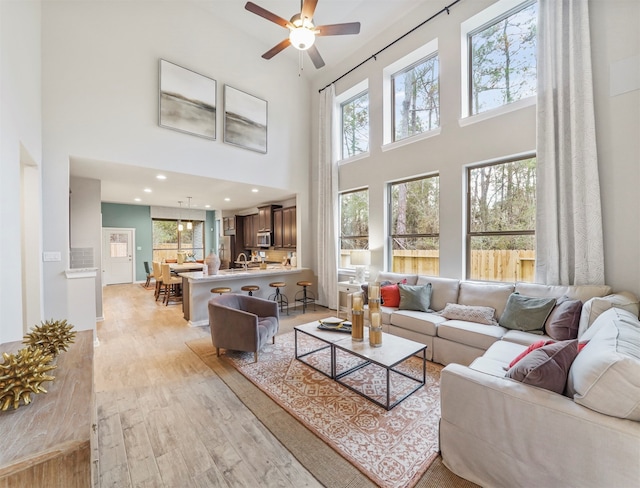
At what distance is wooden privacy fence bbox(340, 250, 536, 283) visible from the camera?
3488 mm

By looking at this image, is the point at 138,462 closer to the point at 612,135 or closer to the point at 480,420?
the point at 480,420

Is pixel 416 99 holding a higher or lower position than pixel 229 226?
higher

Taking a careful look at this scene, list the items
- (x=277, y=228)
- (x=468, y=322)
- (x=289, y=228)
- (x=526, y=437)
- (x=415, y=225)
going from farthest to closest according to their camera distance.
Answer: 1. (x=277, y=228)
2. (x=289, y=228)
3. (x=415, y=225)
4. (x=468, y=322)
5. (x=526, y=437)

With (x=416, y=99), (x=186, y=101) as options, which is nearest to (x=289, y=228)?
(x=186, y=101)

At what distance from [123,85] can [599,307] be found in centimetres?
624

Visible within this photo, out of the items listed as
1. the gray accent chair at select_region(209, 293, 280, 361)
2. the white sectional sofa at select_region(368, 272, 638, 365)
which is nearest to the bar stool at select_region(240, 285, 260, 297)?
the gray accent chair at select_region(209, 293, 280, 361)

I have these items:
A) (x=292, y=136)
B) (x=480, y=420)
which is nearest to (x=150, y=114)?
(x=292, y=136)

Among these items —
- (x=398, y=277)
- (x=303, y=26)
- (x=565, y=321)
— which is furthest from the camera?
(x=398, y=277)

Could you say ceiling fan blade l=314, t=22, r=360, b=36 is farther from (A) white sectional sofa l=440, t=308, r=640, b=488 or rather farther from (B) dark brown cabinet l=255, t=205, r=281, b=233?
(B) dark brown cabinet l=255, t=205, r=281, b=233

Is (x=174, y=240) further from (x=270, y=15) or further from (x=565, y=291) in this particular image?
(x=565, y=291)

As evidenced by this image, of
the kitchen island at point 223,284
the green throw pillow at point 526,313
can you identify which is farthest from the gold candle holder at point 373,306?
the kitchen island at point 223,284

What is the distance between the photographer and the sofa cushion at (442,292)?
369 centimetres

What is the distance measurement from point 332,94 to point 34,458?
6.38 metres

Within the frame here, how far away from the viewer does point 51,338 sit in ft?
5.00
